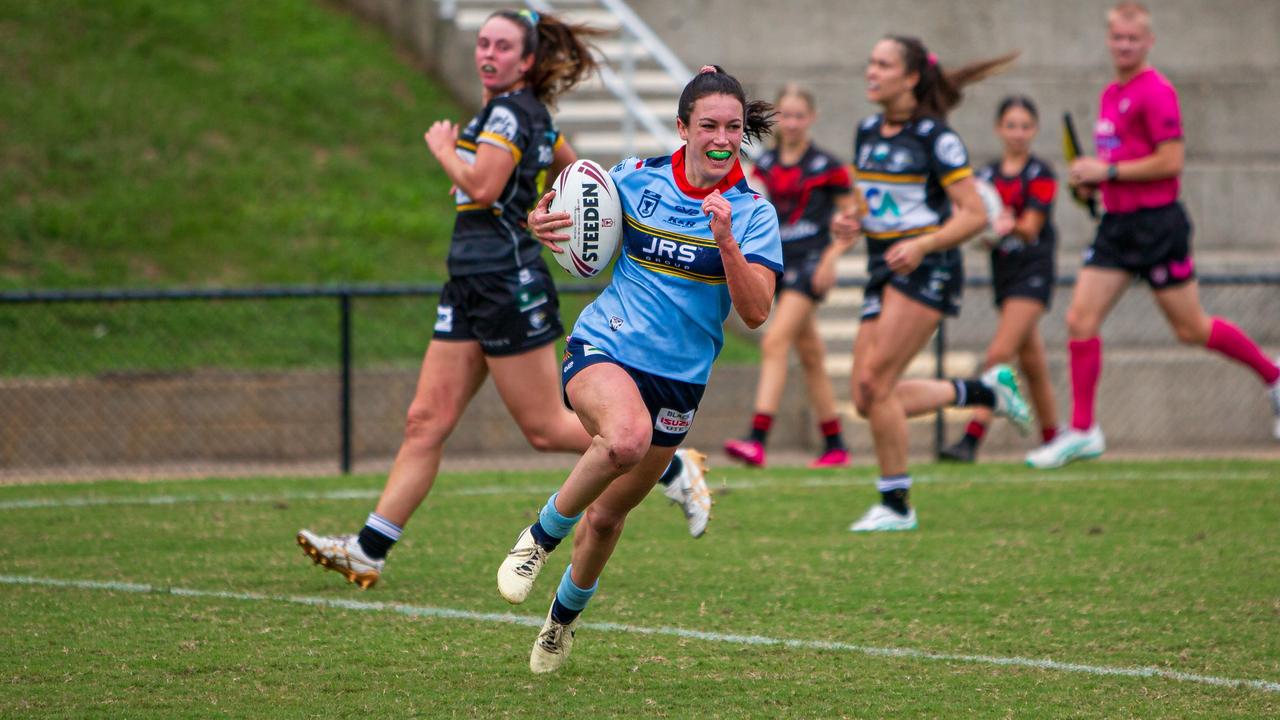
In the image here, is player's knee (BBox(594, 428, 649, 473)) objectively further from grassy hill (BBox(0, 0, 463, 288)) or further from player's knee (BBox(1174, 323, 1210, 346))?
grassy hill (BBox(0, 0, 463, 288))

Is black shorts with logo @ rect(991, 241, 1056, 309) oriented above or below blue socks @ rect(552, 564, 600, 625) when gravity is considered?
above

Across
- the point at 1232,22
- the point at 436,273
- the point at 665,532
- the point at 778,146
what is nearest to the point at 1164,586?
the point at 665,532

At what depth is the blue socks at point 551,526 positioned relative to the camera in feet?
15.4

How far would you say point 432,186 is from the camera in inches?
564

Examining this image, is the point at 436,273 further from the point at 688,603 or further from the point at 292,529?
the point at 688,603

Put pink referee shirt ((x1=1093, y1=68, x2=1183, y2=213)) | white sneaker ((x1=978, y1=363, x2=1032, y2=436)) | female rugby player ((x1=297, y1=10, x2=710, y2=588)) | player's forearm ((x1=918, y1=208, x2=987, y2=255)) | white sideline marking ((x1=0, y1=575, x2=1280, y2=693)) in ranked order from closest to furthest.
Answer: white sideline marking ((x1=0, y1=575, x2=1280, y2=693))
female rugby player ((x1=297, y1=10, x2=710, y2=588))
player's forearm ((x1=918, y1=208, x2=987, y2=255))
white sneaker ((x1=978, y1=363, x2=1032, y2=436))
pink referee shirt ((x1=1093, y1=68, x2=1183, y2=213))

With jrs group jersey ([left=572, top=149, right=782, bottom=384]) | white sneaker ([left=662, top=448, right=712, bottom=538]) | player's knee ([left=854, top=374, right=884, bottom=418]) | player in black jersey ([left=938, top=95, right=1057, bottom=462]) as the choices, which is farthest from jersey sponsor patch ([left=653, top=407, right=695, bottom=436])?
player in black jersey ([left=938, top=95, right=1057, bottom=462])

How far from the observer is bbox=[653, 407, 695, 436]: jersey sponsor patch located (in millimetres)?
4688

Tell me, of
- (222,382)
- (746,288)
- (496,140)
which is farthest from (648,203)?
(222,382)

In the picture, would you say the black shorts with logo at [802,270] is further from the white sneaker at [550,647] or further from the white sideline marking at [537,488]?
the white sneaker at [550,647]

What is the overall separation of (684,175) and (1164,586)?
2.90 m

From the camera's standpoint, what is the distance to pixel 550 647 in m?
4.82

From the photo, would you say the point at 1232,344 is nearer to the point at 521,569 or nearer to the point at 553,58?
the point at 553,58

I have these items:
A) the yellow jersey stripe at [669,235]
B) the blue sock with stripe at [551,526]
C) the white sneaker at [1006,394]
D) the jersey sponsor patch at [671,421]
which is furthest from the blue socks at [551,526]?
the white sneaker at [1006,394]
